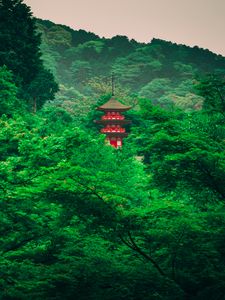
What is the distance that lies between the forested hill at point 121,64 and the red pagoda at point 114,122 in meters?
30.5

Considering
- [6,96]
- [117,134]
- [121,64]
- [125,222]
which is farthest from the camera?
[121,64]

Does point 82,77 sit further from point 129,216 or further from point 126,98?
point 129,216

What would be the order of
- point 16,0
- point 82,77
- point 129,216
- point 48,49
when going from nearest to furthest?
1. point 129,216
2. point 16,0
3. point 82,77
4. point 48,49

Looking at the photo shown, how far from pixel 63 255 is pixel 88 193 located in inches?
62.5

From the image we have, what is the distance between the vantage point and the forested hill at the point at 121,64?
274 ft

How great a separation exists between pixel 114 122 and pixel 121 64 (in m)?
59.8

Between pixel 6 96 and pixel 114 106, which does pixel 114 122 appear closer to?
pixel 114 106

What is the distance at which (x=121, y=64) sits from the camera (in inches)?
3903

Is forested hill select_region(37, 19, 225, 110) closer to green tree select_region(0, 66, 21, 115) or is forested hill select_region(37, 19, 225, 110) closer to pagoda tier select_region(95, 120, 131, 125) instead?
pagoda tier select_region(95, 120, 131, 125)

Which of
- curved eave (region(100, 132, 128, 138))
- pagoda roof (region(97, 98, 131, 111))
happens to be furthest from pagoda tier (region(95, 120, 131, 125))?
pagoda roof (region(97, 98, 131, 111))

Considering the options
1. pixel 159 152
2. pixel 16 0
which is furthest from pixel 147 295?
pixel 16 0

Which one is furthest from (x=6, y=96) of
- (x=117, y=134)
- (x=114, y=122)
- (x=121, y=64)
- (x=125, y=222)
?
(x=121, y=64)

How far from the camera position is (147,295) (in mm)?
7492

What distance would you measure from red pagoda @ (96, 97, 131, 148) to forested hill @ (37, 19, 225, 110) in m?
30.5
